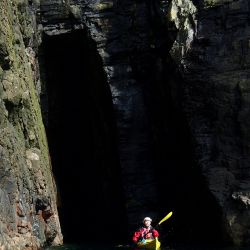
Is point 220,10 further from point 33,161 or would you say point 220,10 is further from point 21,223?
point 21,223

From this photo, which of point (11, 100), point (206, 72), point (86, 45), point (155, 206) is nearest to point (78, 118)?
point (86, 45)

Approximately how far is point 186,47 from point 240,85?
3.12 meters

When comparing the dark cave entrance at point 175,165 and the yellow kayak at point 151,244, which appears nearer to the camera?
the yellow kayak at point 151,244

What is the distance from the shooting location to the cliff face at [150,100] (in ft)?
76.5

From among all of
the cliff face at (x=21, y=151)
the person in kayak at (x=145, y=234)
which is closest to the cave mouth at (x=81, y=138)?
the cliff face at (x=21, y=151)

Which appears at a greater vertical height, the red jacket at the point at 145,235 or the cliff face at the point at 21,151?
the cliff face at the point at 21,151

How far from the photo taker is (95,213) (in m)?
34.8

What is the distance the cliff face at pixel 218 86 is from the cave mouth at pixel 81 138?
4.89 metres

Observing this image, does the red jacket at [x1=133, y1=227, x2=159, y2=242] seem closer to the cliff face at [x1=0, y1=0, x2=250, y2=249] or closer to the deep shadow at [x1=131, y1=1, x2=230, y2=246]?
the cliff face at [x1=0, y1=0, x2=250, y2=249]

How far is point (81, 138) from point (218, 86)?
1147 centimetres

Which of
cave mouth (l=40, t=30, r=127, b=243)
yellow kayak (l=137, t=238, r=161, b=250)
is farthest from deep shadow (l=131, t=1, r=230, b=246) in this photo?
yellow kayak (l=137, t=238, r=161, b=250)

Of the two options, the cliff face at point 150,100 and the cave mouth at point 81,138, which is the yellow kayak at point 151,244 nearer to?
the cliff face at point 150,100

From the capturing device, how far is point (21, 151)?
67.8 feet

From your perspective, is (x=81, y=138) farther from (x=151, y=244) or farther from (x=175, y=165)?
(x=151, y=244)
